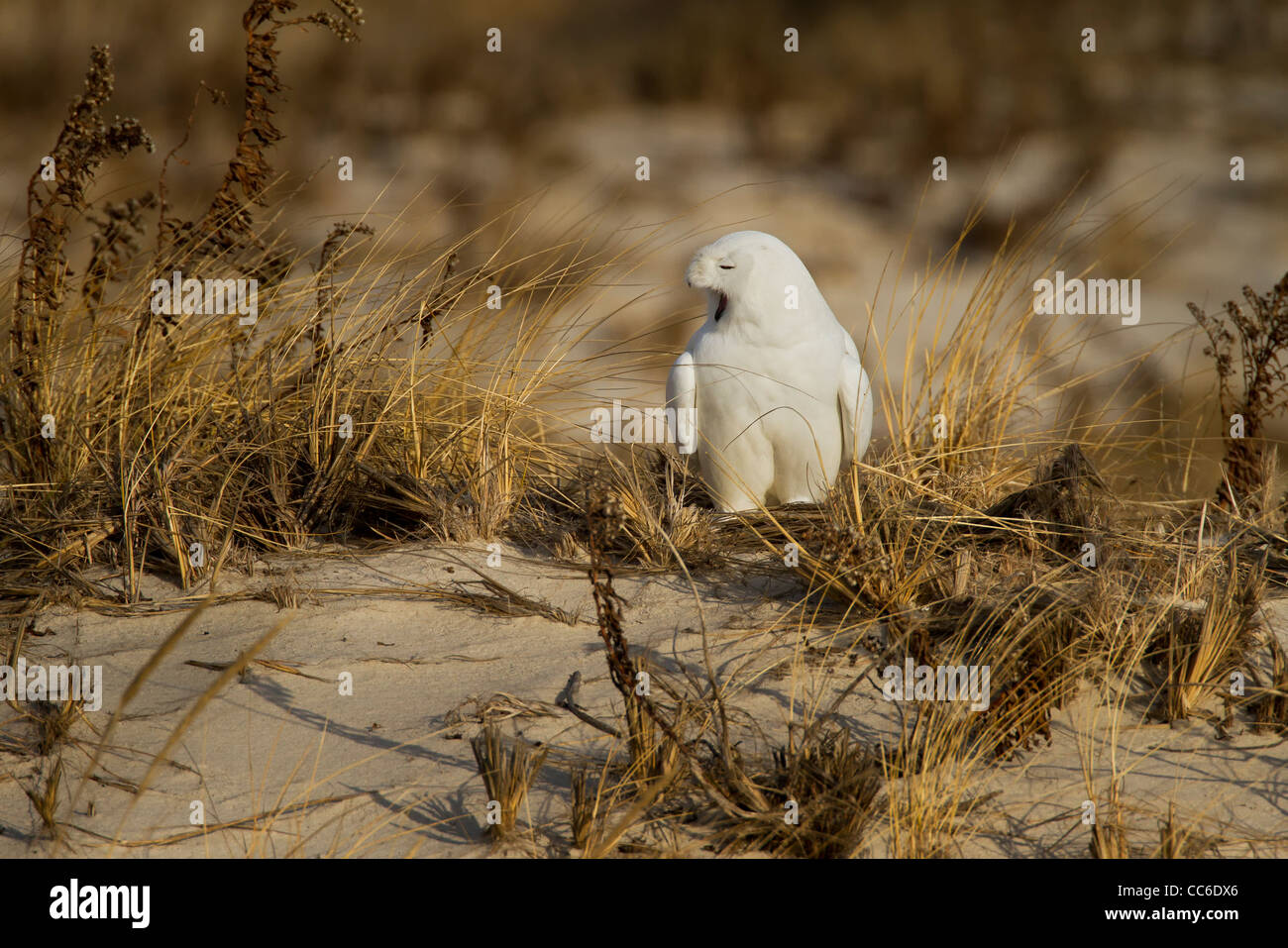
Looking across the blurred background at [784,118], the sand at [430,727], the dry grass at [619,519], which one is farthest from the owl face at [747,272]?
the blurred background at [784,118]

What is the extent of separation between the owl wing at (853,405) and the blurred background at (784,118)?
239 inches

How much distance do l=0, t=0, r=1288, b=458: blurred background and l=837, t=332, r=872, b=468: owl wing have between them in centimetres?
606

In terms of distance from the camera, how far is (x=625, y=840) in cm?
203

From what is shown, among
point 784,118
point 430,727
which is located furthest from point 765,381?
point 784,118

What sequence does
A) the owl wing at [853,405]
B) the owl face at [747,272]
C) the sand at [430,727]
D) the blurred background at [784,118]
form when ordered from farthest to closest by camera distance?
the blurred background at [784,118] < the owl wing at [853,405] < the owl face at [747,272] < the sand at [430,727]

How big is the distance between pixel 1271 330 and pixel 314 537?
2.87 meters

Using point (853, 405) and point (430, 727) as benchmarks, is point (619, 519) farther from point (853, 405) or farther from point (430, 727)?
point (853, 405)

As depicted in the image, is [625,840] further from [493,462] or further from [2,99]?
[2,99]

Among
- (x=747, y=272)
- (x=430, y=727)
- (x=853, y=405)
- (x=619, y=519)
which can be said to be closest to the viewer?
(x=619, y=519)

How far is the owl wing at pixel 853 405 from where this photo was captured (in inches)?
126

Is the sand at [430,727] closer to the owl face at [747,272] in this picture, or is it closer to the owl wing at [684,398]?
the owl wing at [684,398]

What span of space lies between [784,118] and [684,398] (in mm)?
8621

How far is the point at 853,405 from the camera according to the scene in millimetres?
3201

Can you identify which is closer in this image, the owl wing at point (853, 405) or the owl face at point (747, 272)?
the owl face at point (747, 272)
